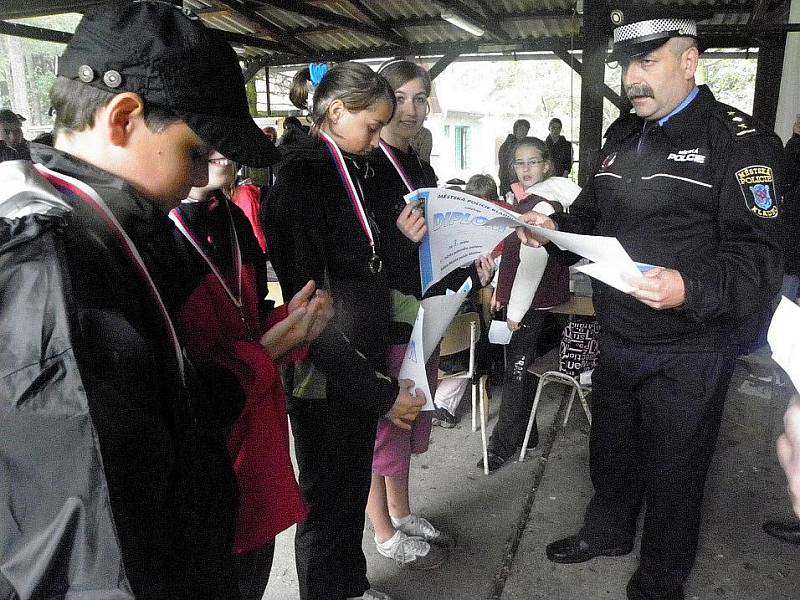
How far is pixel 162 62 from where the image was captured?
715 millimetres

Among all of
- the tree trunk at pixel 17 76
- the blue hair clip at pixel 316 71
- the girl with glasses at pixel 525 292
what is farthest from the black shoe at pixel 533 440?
the tree trunk at pixel 17 76

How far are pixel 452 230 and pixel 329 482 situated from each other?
81 cm

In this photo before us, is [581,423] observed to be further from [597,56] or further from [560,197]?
[597,56]

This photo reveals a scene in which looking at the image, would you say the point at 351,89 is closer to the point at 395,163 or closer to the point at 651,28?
the point at 395,163

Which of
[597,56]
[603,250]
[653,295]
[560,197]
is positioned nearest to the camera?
[603,250]

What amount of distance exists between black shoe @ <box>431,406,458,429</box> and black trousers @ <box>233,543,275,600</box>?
2.16 meters

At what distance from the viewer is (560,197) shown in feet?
9.47

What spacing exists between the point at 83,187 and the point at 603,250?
44.1 inches

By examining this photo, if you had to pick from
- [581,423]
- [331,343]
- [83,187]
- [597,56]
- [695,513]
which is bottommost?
[581,423]

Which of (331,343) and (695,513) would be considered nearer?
(331,343)

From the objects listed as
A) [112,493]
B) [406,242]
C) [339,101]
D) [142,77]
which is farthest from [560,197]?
[112,493]

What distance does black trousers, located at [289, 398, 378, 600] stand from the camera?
1.61 metres

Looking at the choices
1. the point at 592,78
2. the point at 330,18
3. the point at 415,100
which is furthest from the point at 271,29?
the point at 415,100

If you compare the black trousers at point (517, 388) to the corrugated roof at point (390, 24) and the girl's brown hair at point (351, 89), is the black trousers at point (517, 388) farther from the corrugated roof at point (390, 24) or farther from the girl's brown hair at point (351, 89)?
the corrugated roof at point (390, 24)
